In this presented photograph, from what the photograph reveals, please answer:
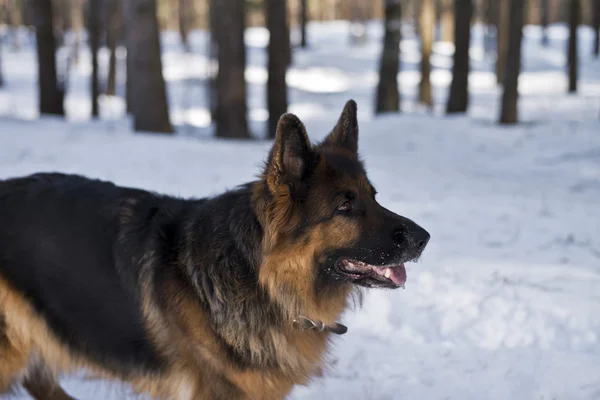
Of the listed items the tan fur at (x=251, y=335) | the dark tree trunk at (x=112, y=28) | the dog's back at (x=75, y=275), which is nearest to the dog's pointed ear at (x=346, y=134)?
the tan fur at (x=251, y=335)

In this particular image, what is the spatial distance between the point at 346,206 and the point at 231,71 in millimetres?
11311

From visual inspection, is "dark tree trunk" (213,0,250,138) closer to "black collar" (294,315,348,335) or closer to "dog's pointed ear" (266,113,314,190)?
"black collar" (294,315,348,335)

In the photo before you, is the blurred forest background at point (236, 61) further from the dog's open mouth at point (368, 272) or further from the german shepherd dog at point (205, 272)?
the dog's open mouth at point (368, 272)

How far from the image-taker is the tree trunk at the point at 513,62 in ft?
53.2

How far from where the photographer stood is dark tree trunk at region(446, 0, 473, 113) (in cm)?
1770

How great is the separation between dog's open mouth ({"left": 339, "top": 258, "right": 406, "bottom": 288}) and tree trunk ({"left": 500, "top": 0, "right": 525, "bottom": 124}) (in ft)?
46.3

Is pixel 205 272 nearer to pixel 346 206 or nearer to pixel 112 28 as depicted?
pixel 346 206

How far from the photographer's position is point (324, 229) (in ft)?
12.1

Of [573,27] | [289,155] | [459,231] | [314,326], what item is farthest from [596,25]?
[289,155]

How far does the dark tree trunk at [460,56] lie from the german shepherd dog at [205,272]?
15.2 metres

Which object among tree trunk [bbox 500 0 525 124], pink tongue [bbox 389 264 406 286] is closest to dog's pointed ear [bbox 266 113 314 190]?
pink tongue [bbox 389 264 406 286]

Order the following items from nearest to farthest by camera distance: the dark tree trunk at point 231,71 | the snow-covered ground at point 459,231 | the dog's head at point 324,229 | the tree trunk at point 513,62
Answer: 1. the dog's head at point 324,229
2. the snow-covered ground at point 459,231
3. the dark tree trunk at point 231,71
4. the tree trunk at point 513,62

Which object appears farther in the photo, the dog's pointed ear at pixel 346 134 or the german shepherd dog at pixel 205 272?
the dog's pointed ear at pixel 346 134

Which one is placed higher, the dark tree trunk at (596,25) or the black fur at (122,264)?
the dark tree trunk at (596,25)
